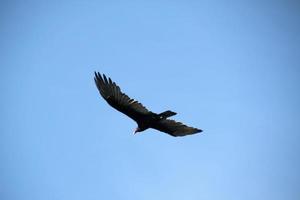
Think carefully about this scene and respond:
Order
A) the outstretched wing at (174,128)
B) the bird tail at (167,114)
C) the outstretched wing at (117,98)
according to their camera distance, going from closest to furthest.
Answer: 1. the bird tail at (167,114)
2. the outstretched wing at (117,98)
3. the outstretched wing at (174,128)


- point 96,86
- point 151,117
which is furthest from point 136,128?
point 96,86

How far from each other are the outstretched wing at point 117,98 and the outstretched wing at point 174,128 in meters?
0.92

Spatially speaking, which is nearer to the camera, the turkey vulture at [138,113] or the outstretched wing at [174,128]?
the turkey vulture at [138,113]

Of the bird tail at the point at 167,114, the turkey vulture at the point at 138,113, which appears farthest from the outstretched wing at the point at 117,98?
the bird tail at the point at 167,114

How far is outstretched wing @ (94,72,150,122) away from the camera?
15.2 meters

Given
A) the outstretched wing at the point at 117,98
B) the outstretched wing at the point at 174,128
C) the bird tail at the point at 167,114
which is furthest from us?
the outstretched wing at the point at 174,128

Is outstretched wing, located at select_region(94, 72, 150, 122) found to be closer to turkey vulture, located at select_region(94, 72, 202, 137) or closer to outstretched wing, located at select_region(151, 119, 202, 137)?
turkey vulture, located at select_region(94, 72, 202, 137)

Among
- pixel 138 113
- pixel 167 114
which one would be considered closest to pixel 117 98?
pixel 138 113

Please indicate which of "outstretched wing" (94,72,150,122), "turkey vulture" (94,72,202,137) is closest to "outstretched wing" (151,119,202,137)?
"turkey vulture" (94,72,202,137)

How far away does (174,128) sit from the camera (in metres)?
16.4

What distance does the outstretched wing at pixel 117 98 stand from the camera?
49.9ft

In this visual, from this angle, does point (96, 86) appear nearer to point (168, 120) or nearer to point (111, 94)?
point (111, 94)

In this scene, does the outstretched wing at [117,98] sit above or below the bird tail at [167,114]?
above

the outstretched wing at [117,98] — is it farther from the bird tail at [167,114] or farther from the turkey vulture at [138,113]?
the bird tail at [167,114]
